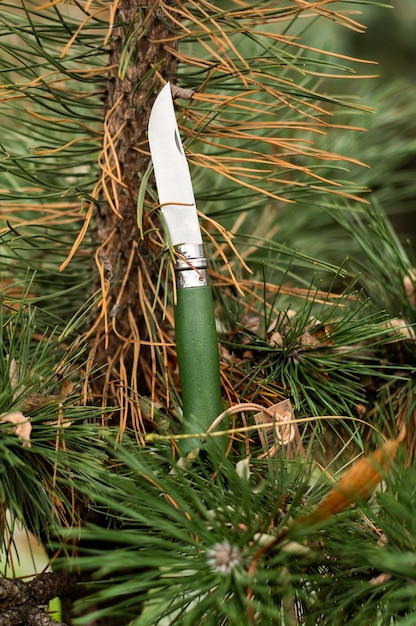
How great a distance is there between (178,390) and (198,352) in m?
0.06

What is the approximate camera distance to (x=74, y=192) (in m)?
0.38

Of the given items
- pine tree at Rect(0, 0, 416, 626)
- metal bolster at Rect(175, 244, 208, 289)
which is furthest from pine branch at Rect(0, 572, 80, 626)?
metal bolster at Rect(175, 244, 208, 289)

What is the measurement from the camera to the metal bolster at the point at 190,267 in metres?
0.34

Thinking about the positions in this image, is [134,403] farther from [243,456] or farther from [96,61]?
[96,61]

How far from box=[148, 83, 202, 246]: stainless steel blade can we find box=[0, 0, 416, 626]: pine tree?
1 cm

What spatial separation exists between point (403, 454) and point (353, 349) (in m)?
0.11

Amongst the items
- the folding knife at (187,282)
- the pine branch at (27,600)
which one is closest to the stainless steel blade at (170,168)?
the folding knife at (187,282)

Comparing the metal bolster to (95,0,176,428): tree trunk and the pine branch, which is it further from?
the pine branch

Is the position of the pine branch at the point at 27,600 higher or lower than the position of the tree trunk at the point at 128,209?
lower

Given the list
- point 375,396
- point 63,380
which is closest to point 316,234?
point 375,396

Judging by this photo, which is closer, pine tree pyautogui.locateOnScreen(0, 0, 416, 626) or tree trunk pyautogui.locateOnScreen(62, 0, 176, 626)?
pine tree pyautogui.locateOnScreen(0, 0, 416, 626)

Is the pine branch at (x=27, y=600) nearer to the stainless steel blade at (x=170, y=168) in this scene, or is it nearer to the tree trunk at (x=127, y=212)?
the tree trunk at (x=127, y=212)

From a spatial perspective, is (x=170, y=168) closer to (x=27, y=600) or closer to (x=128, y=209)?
(x=128, y=209)

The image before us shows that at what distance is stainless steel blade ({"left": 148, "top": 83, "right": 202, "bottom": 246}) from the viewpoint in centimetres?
35
